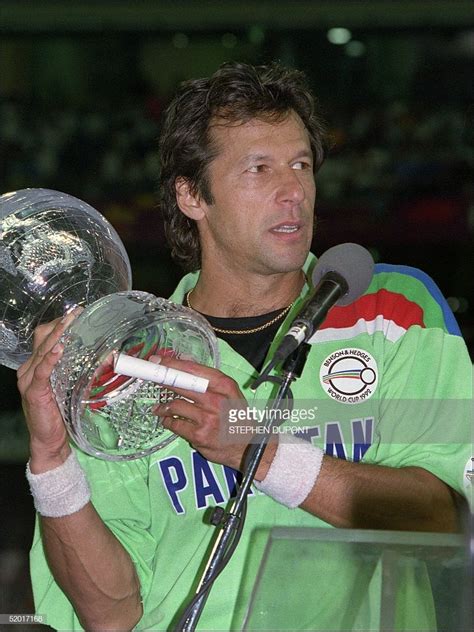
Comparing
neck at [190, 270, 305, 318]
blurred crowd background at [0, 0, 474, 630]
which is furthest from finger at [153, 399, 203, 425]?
blurred crowd background at [0, 0, 474, 630]

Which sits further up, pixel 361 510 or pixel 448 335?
pixel 448 335

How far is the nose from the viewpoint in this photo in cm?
197

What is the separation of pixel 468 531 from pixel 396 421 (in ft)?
2.74

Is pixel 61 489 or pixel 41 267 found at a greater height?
pixel 41 267

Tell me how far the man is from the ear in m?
0.02

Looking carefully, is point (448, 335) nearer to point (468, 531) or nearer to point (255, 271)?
point (255, 271)

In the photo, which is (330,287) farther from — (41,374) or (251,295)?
(251,295)

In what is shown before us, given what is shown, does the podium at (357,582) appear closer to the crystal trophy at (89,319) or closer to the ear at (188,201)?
the crystal trophy at (89,319)

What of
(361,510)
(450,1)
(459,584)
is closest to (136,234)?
(450,1)

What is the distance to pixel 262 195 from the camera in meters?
2.00

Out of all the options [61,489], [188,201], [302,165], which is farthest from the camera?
[188,201]

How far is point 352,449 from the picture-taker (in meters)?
1.92

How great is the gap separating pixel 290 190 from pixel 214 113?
10.2 inches

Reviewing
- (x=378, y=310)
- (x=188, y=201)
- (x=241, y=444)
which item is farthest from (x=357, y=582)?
(x=188, y=201)
